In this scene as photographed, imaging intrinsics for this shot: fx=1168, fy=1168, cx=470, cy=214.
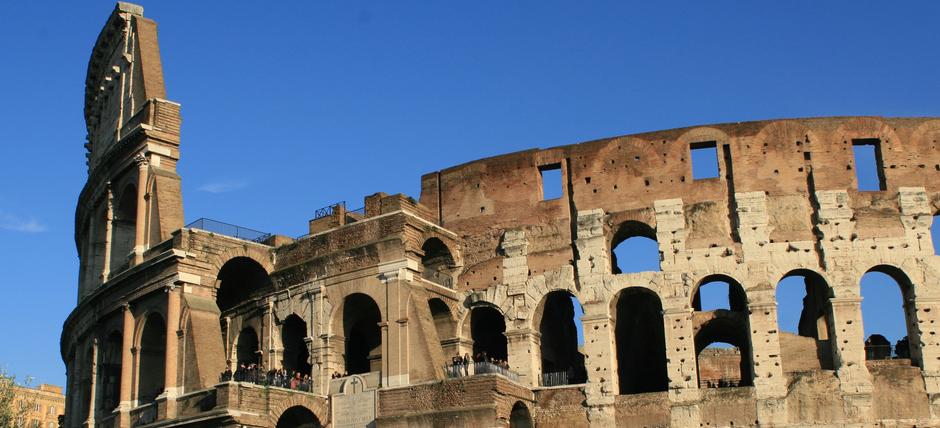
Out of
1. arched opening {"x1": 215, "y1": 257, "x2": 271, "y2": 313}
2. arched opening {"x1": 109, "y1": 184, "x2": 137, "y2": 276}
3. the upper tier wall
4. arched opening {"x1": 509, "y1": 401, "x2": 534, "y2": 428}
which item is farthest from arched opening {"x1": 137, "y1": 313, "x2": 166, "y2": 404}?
arched opening {"x1": 509, "y1": 401, "x2": 534, "y2": 428}

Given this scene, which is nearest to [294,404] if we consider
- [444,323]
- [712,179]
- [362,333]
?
[362,333]

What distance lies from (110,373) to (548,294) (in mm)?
13296

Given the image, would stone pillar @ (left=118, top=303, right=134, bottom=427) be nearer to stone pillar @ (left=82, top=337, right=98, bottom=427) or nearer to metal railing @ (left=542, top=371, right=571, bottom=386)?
stone pillar @ (left=82, top=337, right=98, bottom=427)

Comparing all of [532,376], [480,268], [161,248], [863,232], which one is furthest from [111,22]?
[863,232]

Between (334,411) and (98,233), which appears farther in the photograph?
(98,233)

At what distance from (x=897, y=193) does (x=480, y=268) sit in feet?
35.4

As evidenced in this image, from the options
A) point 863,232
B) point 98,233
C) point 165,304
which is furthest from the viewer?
point 98,233

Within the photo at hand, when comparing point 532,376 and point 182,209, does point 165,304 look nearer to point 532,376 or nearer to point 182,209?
point 182,209

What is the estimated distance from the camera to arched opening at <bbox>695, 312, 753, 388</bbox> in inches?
1182

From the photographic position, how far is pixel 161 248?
3172 cm

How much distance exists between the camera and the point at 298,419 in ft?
98.9

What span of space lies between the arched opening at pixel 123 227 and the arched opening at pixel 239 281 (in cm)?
339

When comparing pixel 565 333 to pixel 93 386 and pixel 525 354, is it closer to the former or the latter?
pixel 525 354

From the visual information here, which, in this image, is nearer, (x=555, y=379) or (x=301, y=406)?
(x=301, y=406)
